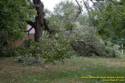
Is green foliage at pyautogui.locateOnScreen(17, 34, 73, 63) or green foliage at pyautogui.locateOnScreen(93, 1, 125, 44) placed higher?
green foliage at pyautogui.locateOnScreen(93, 1, 125, 44)

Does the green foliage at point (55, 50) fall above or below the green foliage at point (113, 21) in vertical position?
below

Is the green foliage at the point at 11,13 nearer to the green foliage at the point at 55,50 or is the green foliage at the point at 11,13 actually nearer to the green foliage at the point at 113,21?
the green foliage at the point at 55,50

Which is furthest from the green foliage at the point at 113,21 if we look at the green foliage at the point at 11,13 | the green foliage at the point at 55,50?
the green foliage at the point at 11,13

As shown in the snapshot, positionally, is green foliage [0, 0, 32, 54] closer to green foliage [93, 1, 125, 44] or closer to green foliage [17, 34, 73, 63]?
green foliage [17, 34, 73, 63]

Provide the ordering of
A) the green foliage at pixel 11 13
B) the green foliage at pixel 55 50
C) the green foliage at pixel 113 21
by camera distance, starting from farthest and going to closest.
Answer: the green foliage at pixel 55 50 < the green foliage at pixel 113 21 < the green foliage at pixel 11 13

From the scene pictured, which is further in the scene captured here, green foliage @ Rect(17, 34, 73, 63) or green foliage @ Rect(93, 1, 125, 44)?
green foliage @ Rect(17, 34, 73, 63)

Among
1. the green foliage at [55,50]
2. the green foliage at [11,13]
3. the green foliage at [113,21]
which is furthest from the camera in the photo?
the green foliage at [55,50]

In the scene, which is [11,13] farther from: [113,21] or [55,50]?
[113,21]

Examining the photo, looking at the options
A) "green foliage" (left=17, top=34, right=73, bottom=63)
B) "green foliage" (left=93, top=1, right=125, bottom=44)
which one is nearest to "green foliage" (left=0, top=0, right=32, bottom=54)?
"green foliage" (left=17, top=34, right=73, bottom=63)

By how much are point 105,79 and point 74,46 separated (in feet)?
63.2

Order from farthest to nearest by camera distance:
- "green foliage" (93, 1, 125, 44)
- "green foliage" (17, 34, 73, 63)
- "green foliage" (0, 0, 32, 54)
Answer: "green foliage" (17, 34, 73, 63), "green foliage" (93, 1, 125, 44), "green foliage" (0, 0, 32, 54)

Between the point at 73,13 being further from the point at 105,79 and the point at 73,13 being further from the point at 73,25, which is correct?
the point at 105,79

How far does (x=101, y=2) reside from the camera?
20.0m

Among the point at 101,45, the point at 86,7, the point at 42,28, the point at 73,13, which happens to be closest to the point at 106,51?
the point at 101,45
